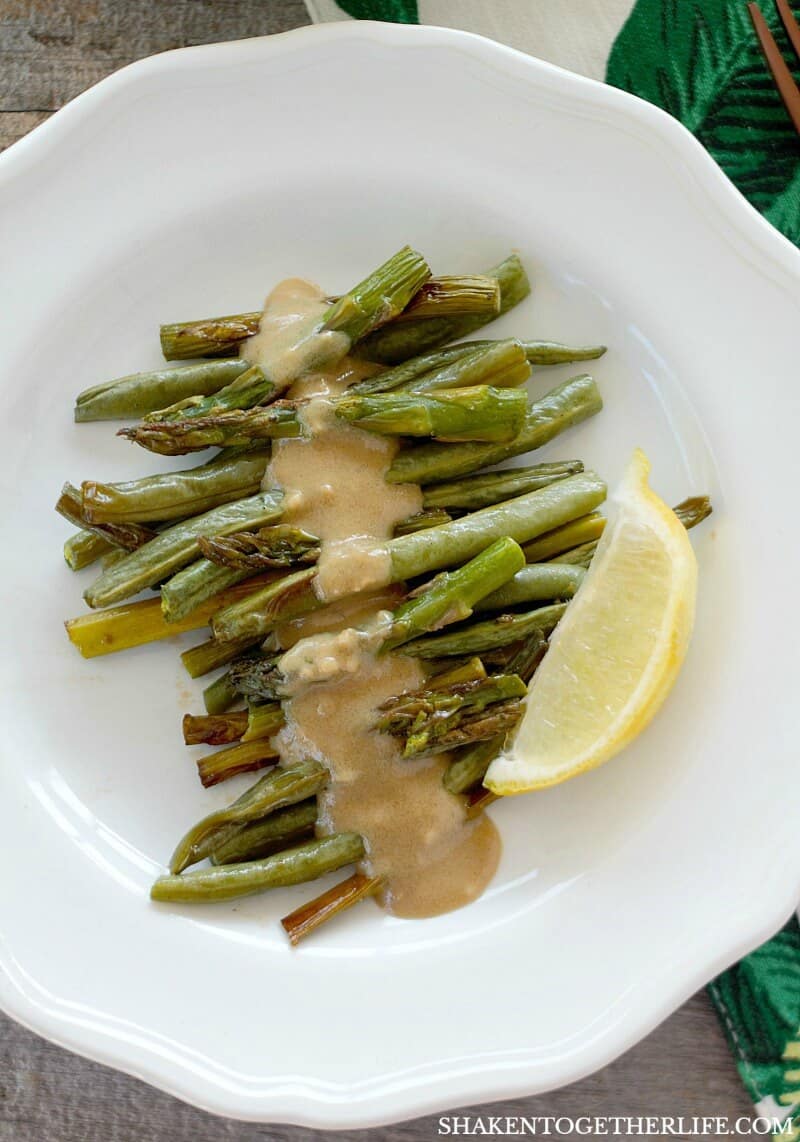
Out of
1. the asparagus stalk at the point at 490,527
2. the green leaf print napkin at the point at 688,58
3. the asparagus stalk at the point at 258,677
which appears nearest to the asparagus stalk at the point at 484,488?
the asparagus stalk at the point at 490,527

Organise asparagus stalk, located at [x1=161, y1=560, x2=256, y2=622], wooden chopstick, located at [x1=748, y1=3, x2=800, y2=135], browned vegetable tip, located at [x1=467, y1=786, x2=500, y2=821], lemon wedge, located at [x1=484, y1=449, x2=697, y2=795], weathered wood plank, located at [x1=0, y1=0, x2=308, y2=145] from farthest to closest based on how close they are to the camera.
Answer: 1. weathered wood plank, located at [x1=0, y1=0, x2=308, y2=145]
2. wooden chopstick, located at [x1=748, y1=3, x2=800, y2=135]
3. browned vegetable tip, located at [x1=467, y1=786, x2=500, y2=821]
4. asparagus stalk, located at [x1=161, y1=560, x2=256, y2=622]
5. lemon wedge, located at [x1=484, y1=449, x2=697, y2=795]

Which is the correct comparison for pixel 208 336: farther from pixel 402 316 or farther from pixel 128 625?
pixel 128 625

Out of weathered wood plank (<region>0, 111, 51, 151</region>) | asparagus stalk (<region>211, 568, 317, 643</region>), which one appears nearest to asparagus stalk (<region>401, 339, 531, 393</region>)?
asparagus stalk (<region>211, 568, 317, 643</region>)

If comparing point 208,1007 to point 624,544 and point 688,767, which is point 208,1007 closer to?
point 688,767

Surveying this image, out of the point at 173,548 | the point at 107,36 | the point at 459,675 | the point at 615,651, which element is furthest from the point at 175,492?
the point at 107,36

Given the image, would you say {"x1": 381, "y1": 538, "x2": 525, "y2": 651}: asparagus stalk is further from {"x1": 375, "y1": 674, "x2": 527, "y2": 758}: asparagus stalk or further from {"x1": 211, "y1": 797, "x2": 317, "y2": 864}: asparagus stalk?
{"x1": 211, "y1": 797, "x2": 317, "y2": 864}: asparagus stalk
